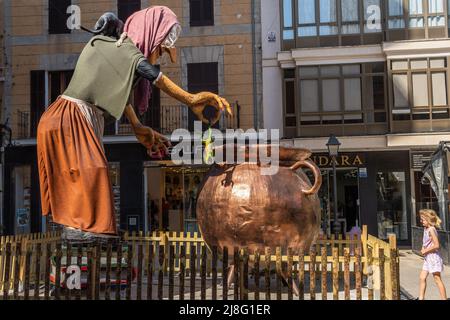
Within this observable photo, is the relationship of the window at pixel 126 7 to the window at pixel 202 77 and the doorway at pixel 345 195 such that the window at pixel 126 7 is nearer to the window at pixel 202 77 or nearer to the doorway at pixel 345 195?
the window at pixel 202 77

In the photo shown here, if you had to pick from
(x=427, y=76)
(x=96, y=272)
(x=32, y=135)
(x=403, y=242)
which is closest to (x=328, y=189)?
(x=403, y=242)

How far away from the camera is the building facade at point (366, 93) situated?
17203mm

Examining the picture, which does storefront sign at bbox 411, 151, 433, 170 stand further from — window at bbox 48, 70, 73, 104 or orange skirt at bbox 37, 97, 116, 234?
orange skirt at bbox 37, 97, 116, 234

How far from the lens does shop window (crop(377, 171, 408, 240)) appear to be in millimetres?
17781

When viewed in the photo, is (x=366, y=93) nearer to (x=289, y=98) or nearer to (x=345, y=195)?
(x=289, y=98)

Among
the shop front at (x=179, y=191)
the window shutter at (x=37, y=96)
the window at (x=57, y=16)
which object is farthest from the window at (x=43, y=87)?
the window at (x=57, y=16)

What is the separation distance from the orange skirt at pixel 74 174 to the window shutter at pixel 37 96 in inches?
555

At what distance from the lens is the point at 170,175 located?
61.6 ft

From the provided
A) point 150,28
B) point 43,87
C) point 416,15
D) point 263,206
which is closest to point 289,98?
point 416,15

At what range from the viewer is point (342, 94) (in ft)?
57.9

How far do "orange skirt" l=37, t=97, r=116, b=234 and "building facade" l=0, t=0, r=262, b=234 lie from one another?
1266cm

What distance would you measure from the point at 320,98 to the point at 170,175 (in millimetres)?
5908

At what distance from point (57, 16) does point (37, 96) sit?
3.02 metres

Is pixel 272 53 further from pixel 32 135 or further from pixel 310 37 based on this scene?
pixel 32 135
